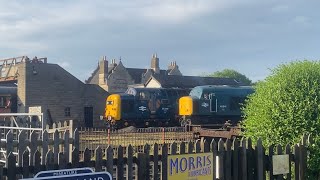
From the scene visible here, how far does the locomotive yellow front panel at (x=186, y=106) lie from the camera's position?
3059cm

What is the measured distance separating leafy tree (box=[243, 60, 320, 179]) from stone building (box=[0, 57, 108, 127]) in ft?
110

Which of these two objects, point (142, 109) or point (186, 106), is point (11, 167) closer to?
point (186, 106)

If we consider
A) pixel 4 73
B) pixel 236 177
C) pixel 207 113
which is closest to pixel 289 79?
pixel 236 177

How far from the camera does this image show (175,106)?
34250 millimetres

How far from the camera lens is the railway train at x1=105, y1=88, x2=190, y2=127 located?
32.6 meters

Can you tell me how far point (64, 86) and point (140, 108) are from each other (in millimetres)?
14276

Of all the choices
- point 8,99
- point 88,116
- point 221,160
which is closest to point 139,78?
point 88,116

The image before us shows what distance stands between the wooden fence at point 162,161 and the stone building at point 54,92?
34.7m

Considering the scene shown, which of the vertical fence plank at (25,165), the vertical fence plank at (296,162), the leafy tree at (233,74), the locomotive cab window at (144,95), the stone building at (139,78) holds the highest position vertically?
the leafy tree at (233,74)

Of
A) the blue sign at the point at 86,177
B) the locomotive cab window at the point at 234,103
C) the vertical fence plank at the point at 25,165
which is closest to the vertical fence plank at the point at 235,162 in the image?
the vertical fence plank at the point at 25,165

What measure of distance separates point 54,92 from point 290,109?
121 ft

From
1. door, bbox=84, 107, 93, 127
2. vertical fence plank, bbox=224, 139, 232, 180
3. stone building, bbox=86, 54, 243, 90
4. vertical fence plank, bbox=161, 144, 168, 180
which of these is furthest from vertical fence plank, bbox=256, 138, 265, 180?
stone building, bbox=86, 54, 243, 90

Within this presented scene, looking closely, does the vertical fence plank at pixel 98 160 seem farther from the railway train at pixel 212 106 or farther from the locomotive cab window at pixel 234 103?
the locomotive cab window at pixel 234 103

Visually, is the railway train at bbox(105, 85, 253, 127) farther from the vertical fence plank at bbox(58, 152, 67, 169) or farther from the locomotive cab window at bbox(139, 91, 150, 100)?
the vertical fence plank at bbox(58, 152, 67, 169)
